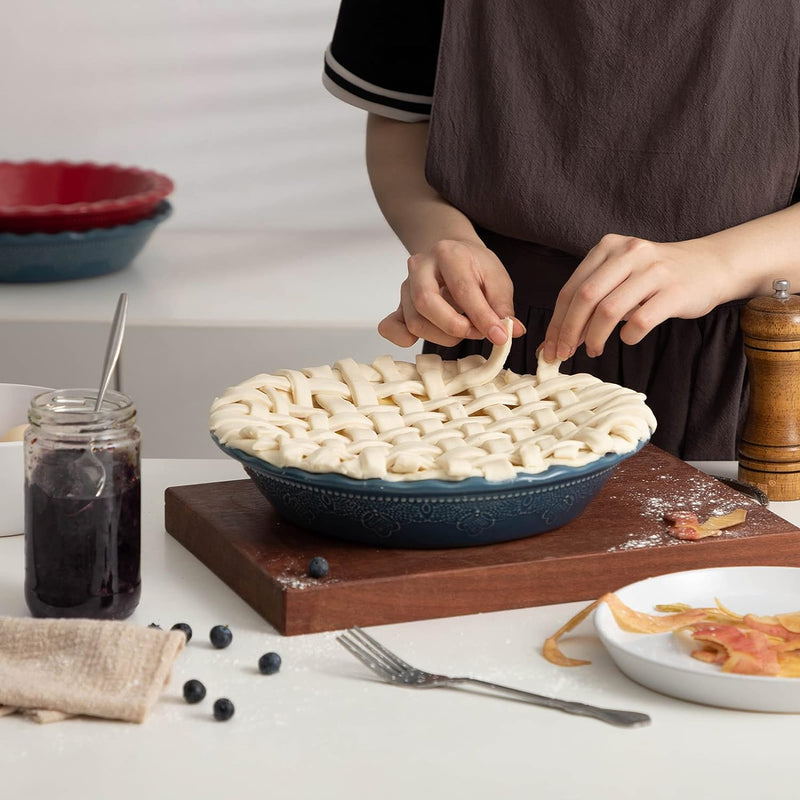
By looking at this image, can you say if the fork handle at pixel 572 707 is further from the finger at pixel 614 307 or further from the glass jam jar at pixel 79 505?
the finger at pixel 614 307

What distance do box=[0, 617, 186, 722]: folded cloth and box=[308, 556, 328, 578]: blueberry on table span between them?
0.42 ft

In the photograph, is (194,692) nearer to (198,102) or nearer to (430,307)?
(430,307)

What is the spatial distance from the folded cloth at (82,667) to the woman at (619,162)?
19.5 inches

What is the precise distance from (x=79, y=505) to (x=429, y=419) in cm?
31

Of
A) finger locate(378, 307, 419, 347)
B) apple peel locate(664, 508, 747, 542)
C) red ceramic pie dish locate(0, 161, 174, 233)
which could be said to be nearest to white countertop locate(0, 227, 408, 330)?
red ceramic pie dish locate(0, 161, 174, 233)

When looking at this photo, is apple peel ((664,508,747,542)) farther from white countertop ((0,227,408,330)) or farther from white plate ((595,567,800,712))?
white countertop ((0,227,408,330))

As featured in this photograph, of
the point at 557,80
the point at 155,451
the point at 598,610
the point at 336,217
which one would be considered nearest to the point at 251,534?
the point at 598,610

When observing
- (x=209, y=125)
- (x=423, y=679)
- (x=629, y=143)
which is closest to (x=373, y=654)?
(x=423, y=679)

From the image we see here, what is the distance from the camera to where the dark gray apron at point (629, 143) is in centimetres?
137

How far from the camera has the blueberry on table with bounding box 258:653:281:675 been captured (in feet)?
2.80

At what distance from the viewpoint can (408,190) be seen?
5.03 feet

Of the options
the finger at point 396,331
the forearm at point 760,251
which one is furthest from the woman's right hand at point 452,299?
the forearm at point 760,251

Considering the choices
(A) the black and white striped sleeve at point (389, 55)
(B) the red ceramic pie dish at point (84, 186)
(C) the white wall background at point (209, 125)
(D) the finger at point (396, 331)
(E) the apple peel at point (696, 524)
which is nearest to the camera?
(E) the apple peel at point (696, 524)

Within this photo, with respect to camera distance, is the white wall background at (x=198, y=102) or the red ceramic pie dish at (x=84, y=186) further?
the white wall background at (x=198, y=102)
